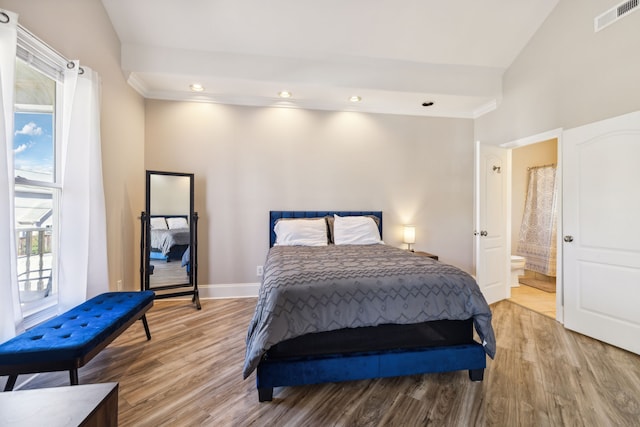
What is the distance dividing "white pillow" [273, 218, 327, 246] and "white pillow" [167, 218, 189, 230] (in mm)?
1129

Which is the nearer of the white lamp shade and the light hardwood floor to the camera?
the light hardwood floor

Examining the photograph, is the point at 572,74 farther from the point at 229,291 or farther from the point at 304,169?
the point at 229,291

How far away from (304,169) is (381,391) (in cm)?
275

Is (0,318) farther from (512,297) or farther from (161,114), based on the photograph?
(512,297)

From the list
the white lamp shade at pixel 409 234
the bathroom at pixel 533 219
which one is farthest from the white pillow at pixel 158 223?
the bathroom at pixel 533 219

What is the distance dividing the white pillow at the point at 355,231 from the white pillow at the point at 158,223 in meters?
2.07

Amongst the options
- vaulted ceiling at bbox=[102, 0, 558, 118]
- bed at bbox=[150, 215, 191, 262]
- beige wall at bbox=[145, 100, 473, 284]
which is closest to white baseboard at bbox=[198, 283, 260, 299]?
beige wall at bbox=[145, 100, 473, 284]

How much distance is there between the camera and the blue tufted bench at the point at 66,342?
53.8 inches

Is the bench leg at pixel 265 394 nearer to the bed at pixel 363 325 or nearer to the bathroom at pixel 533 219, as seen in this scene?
the bed at pixel 363 325

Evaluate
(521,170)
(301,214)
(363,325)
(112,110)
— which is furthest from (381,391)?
(521,170)

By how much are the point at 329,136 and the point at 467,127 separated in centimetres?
222

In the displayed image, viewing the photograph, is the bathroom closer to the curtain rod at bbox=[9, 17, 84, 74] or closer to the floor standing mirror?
the floor standing mirror

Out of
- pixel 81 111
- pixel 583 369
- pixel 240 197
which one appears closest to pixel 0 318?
pixel 81 111

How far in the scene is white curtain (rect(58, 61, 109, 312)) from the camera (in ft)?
7.04
